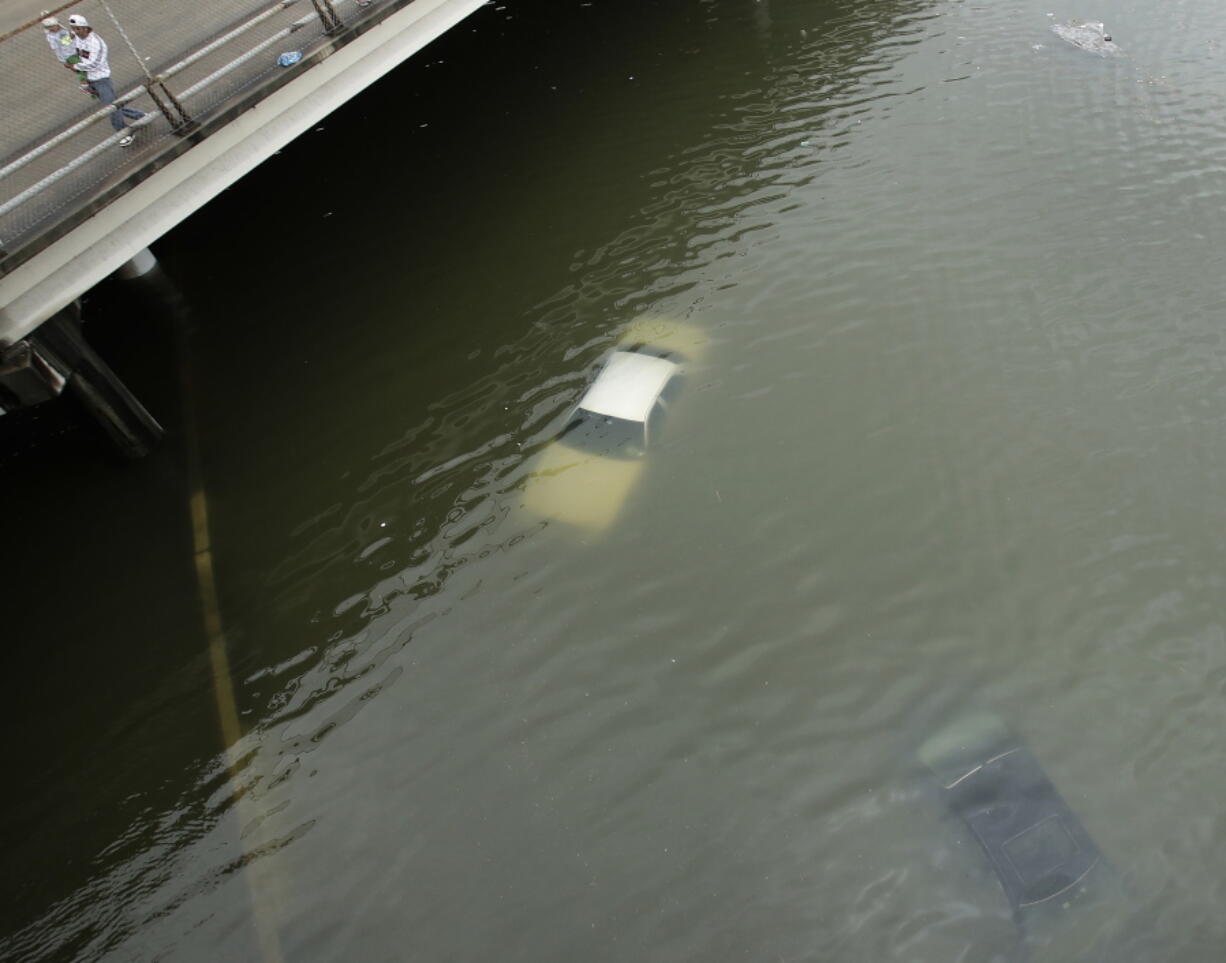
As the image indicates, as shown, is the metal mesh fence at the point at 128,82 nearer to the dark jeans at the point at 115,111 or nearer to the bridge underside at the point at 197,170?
the dark jeans at the point at 115,111

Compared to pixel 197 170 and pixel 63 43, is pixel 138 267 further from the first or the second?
pixel 63 43

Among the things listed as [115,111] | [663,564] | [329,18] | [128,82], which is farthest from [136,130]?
[663,564]

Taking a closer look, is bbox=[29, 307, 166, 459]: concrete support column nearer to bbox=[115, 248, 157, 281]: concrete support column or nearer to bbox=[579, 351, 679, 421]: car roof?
bbox=[115, 248, 157, 281]: concrete support column

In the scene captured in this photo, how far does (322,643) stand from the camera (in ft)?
32.6

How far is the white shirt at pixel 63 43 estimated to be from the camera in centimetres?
899

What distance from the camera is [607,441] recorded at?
11.2 m

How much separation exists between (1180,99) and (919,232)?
6840mm

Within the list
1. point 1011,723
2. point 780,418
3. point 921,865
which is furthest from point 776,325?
point 921,865

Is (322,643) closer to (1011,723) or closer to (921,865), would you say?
(921,865)

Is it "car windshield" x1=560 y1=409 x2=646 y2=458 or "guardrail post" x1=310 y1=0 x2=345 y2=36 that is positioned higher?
"guardrail post" x1=310 y1=0 x2=345 y2=36

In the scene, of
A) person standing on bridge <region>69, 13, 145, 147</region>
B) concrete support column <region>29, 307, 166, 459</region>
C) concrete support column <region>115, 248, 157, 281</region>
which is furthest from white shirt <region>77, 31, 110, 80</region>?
concrete support column <region>115, 248, 157, 281</region>

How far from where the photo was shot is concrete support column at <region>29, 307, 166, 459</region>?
395 inches

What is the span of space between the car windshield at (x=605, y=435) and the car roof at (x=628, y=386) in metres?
0.10

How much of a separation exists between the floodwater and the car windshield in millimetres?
458
